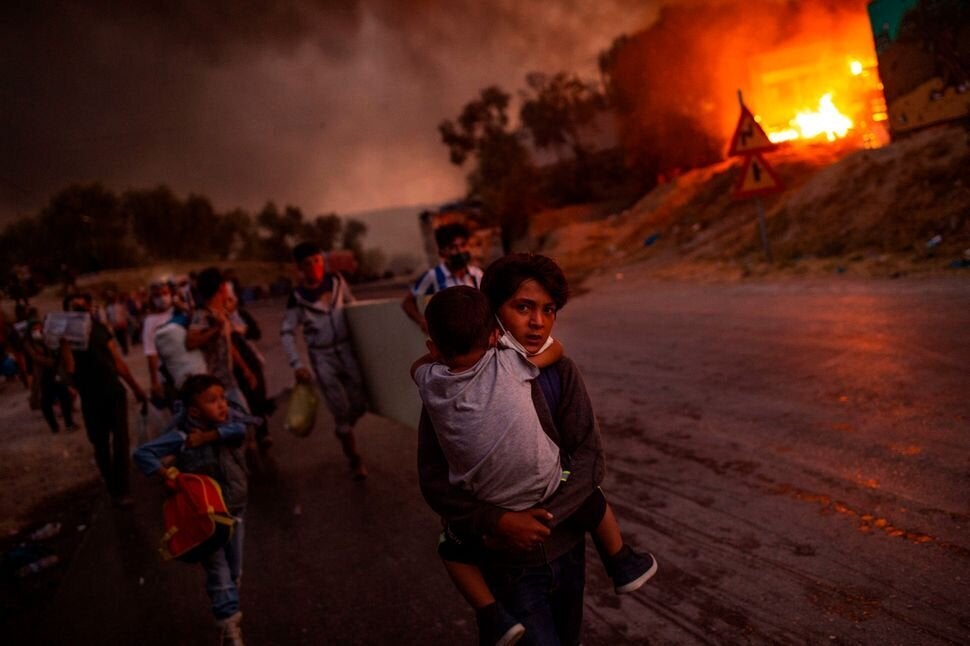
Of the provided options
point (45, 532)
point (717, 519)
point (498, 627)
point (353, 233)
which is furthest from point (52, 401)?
point (353, 233)

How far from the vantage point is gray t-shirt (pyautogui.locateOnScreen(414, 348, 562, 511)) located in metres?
1.73

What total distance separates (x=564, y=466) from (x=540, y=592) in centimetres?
37

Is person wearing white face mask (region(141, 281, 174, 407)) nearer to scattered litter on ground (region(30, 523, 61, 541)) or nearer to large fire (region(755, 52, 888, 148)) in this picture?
scattered litter on ground (region(30, 523, 61, 541))

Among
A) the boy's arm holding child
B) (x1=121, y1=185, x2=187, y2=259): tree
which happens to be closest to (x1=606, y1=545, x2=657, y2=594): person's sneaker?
the boy's arm holding child

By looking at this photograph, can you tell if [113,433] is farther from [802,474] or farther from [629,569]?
[802,474]

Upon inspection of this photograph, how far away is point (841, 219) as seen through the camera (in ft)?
38.6

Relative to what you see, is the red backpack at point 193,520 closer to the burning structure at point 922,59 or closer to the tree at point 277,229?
the burning structure at point 922,59

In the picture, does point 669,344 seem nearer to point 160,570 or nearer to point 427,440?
point 160,570

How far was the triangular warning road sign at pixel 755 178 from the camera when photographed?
36.2 feet

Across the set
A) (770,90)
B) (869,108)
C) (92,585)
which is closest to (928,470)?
(92,585)

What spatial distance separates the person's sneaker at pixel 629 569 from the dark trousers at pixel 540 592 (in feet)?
0.40

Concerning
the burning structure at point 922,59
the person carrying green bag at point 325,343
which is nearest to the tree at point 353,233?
the burning structure at point 922,59

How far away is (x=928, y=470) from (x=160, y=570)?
494 cm

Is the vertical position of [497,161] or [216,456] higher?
[497,161]
